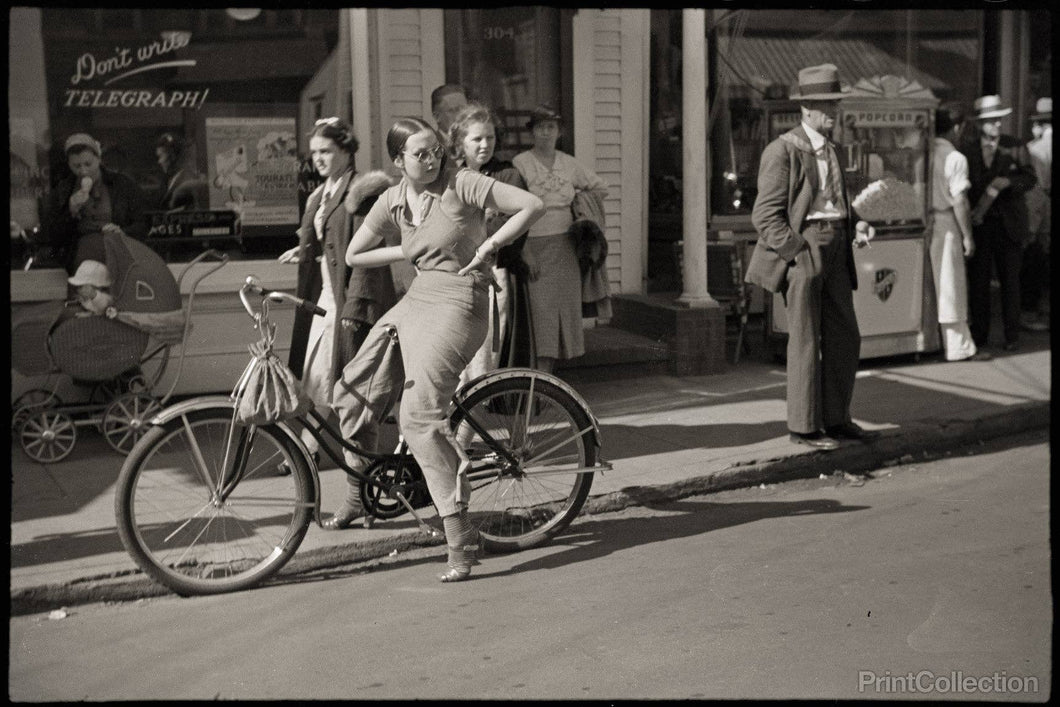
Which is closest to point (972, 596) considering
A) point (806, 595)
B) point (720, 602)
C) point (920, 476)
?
point (806, 595)

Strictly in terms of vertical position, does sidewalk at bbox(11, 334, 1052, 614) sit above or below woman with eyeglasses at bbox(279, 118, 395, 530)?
below

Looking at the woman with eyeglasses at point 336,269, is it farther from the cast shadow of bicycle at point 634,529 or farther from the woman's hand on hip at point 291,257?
the cast shadow of bicycle at point 634,529

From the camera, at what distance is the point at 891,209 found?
10148 millimetres

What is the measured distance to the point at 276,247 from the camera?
8.79m

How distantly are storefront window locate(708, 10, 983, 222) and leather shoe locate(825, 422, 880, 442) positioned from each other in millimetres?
4423

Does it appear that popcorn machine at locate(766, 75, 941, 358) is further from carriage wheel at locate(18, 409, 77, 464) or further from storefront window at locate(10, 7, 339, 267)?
carriage wheel at locate(18, 409, 77, 464)

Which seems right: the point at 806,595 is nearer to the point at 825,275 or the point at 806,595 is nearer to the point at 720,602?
the point at 720,602

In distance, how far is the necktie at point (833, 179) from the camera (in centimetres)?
730

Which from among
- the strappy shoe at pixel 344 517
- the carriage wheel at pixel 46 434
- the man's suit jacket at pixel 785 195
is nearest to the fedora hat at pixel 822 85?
the man's suit jacket at pixel 785 195

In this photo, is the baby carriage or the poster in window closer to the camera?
the baby carriage

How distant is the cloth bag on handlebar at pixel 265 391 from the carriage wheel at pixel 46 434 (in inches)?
101

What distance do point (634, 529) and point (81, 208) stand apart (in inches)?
159

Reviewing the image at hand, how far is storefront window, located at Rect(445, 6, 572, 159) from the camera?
1018 centimetres

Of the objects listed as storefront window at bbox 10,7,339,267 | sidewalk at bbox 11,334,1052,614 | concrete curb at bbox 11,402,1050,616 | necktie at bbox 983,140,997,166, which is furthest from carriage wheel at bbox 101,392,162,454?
necktie at bbox 983,140,997,166
